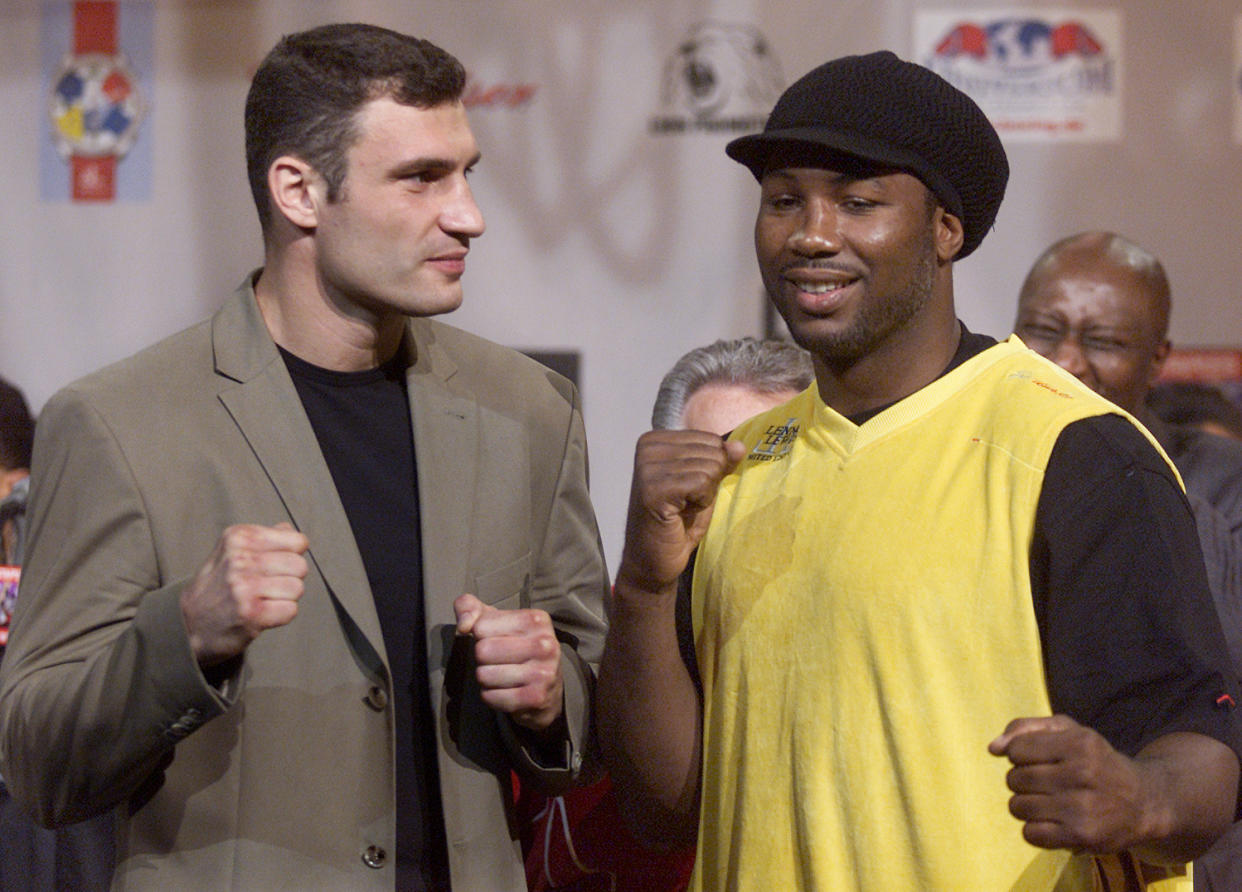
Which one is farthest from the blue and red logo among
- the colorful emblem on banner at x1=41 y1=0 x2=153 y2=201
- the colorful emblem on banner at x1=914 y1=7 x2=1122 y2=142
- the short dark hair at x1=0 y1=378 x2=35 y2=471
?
the short dark hair at x1=0 y1=378 x2=35 y2=471

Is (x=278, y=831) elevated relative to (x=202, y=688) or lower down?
lower down

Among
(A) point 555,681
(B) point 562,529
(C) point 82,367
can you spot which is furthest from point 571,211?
(A) point 555,681

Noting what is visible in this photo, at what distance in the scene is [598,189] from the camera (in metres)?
4.39

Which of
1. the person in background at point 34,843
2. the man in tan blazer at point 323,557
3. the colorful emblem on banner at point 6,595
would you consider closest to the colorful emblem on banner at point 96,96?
the person in background at point 34,843

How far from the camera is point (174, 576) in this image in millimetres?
1545

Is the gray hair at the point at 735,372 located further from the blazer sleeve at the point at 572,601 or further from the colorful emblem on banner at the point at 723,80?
the colorful emblem on banner at the point at 723,80

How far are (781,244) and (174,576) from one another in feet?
2.37

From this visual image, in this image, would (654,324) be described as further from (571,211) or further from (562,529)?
(562,529)

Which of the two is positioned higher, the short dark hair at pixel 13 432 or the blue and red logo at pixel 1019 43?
the blue and red logo at pixel 1019 43

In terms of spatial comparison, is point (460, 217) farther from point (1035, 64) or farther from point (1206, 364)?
point (1206, 364)

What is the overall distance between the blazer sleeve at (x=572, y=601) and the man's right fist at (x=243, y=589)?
1.13 feet

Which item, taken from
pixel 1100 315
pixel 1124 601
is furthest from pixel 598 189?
pixel 1124 601

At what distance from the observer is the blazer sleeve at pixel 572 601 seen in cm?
163

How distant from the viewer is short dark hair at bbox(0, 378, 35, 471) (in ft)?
10.9
